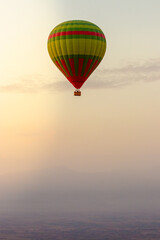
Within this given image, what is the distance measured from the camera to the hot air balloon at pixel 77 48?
63469 millimetres

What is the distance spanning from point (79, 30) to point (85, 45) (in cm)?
218

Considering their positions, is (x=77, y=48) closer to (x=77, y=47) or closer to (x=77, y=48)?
(x=77, y=48)

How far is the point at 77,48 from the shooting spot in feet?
209

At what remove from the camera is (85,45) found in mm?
63594

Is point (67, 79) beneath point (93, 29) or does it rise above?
beneath

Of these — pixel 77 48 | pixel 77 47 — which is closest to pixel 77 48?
pixel 77 48

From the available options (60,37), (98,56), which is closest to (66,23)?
(60,37)

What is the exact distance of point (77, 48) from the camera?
63.7 meters

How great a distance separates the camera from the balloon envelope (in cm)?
6347

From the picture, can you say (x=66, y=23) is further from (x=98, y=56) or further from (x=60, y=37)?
(x=98, y=56)

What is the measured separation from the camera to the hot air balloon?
63469mm

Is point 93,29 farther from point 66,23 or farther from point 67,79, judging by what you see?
point 67,79

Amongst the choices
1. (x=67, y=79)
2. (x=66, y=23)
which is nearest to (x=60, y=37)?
(x=66, y=23)

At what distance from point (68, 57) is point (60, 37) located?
2917 mm
